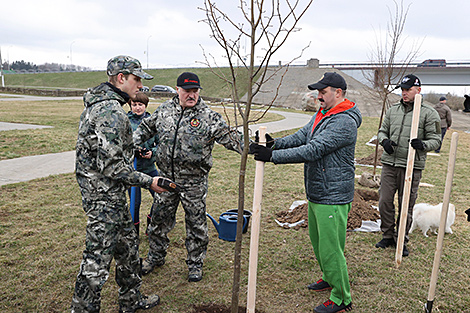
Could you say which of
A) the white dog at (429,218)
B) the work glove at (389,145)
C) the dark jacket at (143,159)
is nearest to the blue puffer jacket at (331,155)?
the work glove at (389,145)

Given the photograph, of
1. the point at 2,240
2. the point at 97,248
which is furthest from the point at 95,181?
the point at 2,240

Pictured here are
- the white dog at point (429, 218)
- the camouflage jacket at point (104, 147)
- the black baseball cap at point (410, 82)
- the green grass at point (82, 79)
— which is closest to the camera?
the camouflage jacket at point (104, 147)

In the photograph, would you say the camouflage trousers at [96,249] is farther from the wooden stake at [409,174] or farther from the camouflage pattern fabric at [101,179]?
the wooden stake at [409,174]

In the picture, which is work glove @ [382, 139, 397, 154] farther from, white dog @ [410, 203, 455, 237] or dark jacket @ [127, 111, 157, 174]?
dark jacket @ [127, 111, 157, 174]

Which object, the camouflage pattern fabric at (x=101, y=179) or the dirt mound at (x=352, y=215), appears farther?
the dirt mound at (x=352, y=215)

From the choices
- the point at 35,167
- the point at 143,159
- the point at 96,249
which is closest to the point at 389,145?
the point at 143,159

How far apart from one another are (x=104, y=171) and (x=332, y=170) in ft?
6.19

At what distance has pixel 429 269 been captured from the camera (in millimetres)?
4246

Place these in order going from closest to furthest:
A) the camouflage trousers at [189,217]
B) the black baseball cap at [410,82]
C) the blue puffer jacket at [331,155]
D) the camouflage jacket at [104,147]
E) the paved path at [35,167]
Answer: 1. the camouflage jacket at [104,147]
2. the blue puffer jacket at [331,155]
3. the camouflage trousers at [189,217]
4. the black baseball cap at [410,82]
5. the paved path at [35,167]

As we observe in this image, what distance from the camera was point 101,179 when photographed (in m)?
2.69

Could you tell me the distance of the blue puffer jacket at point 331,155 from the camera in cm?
298

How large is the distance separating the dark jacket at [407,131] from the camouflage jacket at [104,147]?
10.6ft

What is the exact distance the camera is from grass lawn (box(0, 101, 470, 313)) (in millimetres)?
3484

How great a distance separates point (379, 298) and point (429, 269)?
109cm
